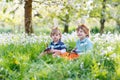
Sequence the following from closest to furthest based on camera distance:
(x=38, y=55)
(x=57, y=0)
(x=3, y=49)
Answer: (x=38, y=55), (x=3, y=49), (x=57, y=0)

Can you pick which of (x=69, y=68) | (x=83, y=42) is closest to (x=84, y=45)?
(x=83, y=42)

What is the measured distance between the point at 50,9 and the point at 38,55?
6.95 meters

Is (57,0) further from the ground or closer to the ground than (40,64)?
further from the ground

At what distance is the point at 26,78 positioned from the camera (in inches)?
244

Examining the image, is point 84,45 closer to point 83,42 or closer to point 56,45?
point 83,42

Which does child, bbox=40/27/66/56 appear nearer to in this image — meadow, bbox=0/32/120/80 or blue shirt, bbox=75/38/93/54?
blue shirt, bbox=75/38/93/54

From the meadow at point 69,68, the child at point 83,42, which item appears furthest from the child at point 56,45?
the meadow at point 69,68

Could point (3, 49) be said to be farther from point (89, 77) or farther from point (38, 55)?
point (89, 77)

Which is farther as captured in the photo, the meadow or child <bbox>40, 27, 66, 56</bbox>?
child <bbox>40, 27, 66, 56</bbox>

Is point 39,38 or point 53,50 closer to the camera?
point 53,50

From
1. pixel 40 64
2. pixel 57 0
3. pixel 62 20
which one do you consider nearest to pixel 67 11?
pixel 57 0

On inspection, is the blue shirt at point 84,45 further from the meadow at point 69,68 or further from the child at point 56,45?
the meadow at point 69,68

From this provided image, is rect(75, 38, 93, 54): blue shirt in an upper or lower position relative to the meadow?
upper

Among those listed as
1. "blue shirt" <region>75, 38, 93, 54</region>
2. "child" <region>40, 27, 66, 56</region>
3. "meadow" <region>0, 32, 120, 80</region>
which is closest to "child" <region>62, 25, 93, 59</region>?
"blue shirt" <region>75, 38, 93, 54</region>
